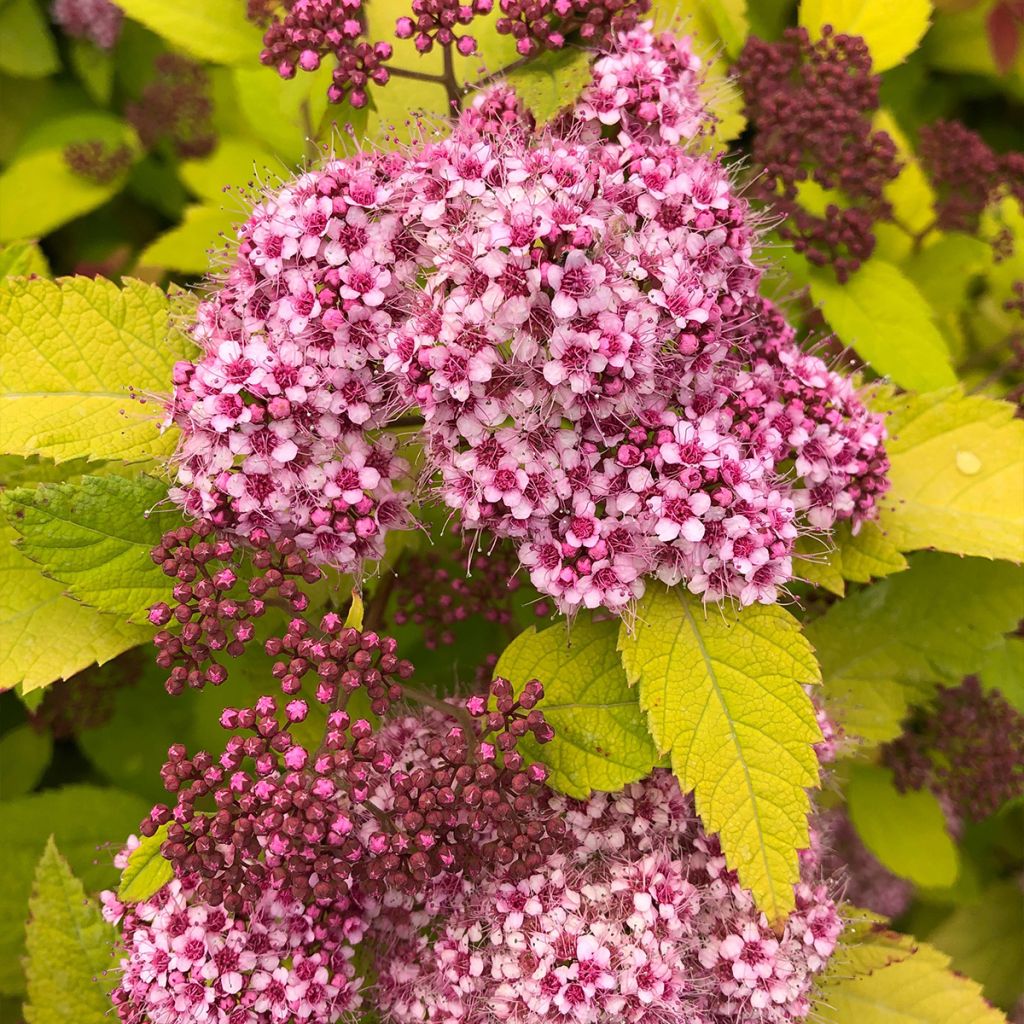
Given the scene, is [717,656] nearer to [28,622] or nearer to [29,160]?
[28,622]

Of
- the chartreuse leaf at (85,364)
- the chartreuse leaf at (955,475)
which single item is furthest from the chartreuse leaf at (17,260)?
the chartreuse leaf at (955,475)

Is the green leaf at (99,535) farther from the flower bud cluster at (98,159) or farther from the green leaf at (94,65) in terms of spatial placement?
the green leaf at (94,65)

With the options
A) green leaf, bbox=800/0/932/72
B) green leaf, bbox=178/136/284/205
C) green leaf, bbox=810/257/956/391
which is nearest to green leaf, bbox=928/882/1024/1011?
green leaf, bbox=810/257/956/391

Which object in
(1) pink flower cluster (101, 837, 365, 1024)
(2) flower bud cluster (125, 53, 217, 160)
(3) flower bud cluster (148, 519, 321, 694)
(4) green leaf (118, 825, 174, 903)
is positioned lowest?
(1) pink flower cluster (101, 837, 365, 1024)

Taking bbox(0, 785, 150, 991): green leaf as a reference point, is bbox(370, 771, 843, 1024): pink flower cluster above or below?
above

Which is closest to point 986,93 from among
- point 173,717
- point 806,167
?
point 806,167

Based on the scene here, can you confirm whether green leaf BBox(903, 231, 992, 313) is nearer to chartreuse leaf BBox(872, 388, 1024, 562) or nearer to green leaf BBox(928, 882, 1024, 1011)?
chartreuse leaf BBox(872, 388, 1024, 562)

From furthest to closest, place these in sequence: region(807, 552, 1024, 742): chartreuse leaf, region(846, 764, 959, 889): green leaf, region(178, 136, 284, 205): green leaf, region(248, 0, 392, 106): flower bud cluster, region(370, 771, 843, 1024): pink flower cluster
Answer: region(178, 136, 284, 205): green leaf, region(846, 764, 959, 889): green leaf, region(807, 552, 1024, 742): chartreuse leaf, region(248, 0, 392, 106): flower bud cluster, region(370, 771, 843, 1024): pink flower cluster
